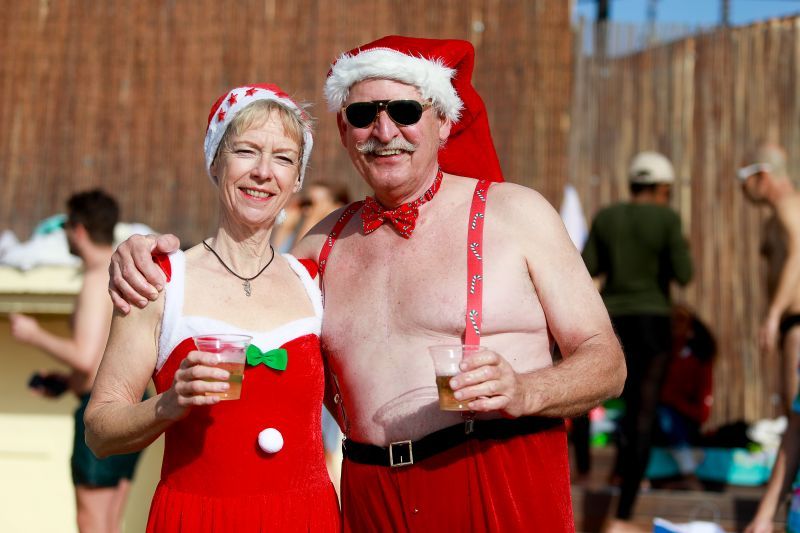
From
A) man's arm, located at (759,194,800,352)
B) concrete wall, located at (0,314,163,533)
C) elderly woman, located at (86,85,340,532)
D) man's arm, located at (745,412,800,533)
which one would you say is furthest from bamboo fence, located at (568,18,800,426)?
elderly woman, located at (86,85,340,532)

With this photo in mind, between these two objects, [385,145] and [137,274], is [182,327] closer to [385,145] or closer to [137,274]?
[137,274]

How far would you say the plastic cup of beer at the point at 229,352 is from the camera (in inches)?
96.9

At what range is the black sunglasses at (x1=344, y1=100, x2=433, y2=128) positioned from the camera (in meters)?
3.01

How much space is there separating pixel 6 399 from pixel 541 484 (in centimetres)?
500

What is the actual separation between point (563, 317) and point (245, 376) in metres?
0.90

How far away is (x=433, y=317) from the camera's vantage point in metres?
2.88

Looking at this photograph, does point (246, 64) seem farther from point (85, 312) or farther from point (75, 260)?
point (85, 312)

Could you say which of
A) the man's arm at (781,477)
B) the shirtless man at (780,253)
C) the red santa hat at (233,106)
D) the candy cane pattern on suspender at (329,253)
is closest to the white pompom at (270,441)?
the candy cane pattern on suspender at (329,253)

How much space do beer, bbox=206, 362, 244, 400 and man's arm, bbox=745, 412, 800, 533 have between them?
2.52 metres

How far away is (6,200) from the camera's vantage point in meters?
7.44

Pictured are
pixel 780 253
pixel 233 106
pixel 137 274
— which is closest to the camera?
pixel 137 274

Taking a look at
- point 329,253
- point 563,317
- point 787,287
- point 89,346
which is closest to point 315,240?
point 329,253

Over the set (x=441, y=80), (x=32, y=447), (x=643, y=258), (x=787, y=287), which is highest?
(x=441, y=80)

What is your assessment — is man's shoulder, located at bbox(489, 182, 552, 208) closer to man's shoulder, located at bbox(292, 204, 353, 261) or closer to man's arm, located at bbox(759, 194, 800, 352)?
man's shoulder, located at bbox(292, 204, 353, 261)
